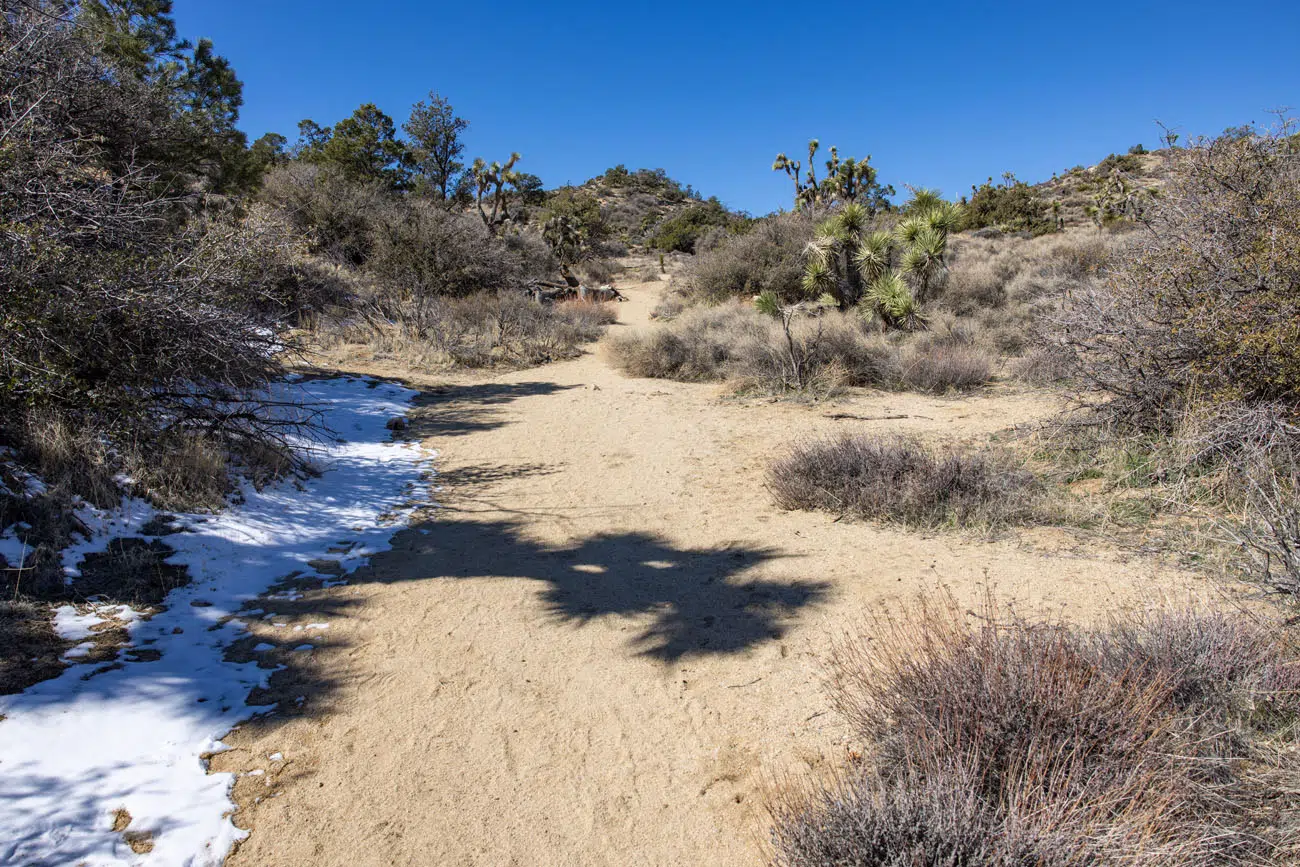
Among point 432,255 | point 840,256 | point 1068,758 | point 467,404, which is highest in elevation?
point 432,255

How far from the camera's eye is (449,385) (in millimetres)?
12516

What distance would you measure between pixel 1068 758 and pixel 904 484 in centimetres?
377

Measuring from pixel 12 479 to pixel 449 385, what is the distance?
8.26m

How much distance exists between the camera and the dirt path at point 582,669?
2.58 meters

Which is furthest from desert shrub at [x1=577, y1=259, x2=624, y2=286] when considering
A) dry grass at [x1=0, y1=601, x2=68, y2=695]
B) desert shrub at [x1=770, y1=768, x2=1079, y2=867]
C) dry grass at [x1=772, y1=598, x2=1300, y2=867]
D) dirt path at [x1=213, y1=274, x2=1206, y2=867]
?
desert shrub at [x1=770, y1=768, x2=1079, y2=867]

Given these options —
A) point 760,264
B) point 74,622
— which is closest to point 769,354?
point 760,264

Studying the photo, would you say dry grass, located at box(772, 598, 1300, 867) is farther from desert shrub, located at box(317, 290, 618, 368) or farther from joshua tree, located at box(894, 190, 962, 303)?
joshua tree, located at box(894, 190, 962, 303)

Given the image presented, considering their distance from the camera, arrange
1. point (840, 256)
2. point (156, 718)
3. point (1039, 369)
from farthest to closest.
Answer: point (840, 256) < point (1039, 369) < point (156, 718)

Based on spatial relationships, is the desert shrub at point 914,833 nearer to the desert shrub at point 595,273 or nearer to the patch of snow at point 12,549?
the patch of snow at point 12,549

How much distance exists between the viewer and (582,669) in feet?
12.0

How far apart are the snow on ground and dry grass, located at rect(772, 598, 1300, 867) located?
7.50 ft

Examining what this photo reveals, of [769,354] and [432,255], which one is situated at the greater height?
[432,255]

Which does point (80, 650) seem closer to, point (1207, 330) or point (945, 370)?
point (1207, 330)

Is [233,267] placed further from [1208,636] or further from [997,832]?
[1208,636]
